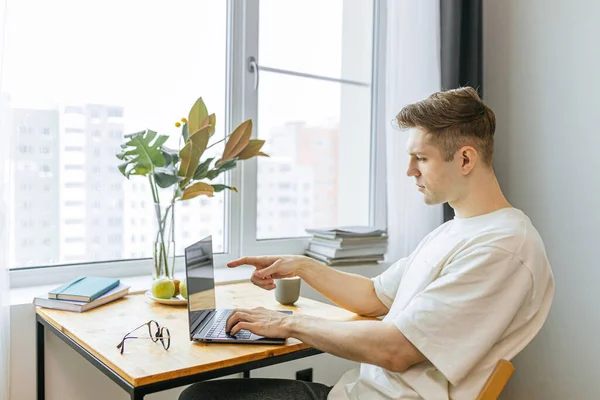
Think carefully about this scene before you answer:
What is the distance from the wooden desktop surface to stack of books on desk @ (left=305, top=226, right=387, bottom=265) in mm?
501

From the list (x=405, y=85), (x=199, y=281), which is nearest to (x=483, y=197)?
(x=199, y=281)

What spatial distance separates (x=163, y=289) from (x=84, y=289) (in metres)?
0.21

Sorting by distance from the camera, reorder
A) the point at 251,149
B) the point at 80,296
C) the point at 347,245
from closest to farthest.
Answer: the point at 80,296 < the point at 251,149 < the point at 347,245

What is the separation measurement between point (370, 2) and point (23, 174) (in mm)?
1665

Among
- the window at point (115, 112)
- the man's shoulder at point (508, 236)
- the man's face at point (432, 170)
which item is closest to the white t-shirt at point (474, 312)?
the man's shoulder at point (508, 236)

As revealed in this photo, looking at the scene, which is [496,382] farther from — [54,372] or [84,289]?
[54,372]

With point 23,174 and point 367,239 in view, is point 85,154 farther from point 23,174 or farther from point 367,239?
point 367,239

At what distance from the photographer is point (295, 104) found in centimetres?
234

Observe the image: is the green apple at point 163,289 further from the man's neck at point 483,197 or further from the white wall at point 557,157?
the white wall at point 557,157

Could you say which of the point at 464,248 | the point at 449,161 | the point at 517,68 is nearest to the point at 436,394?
the point at 464,248

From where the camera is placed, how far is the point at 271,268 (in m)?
1.53

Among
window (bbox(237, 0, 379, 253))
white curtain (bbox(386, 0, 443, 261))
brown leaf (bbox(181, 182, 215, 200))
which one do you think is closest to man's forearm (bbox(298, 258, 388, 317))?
brown leaf (bbox(181, 182, 215, 200))

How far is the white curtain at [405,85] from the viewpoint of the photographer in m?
2.30

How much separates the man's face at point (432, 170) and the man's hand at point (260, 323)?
43 centimetres
